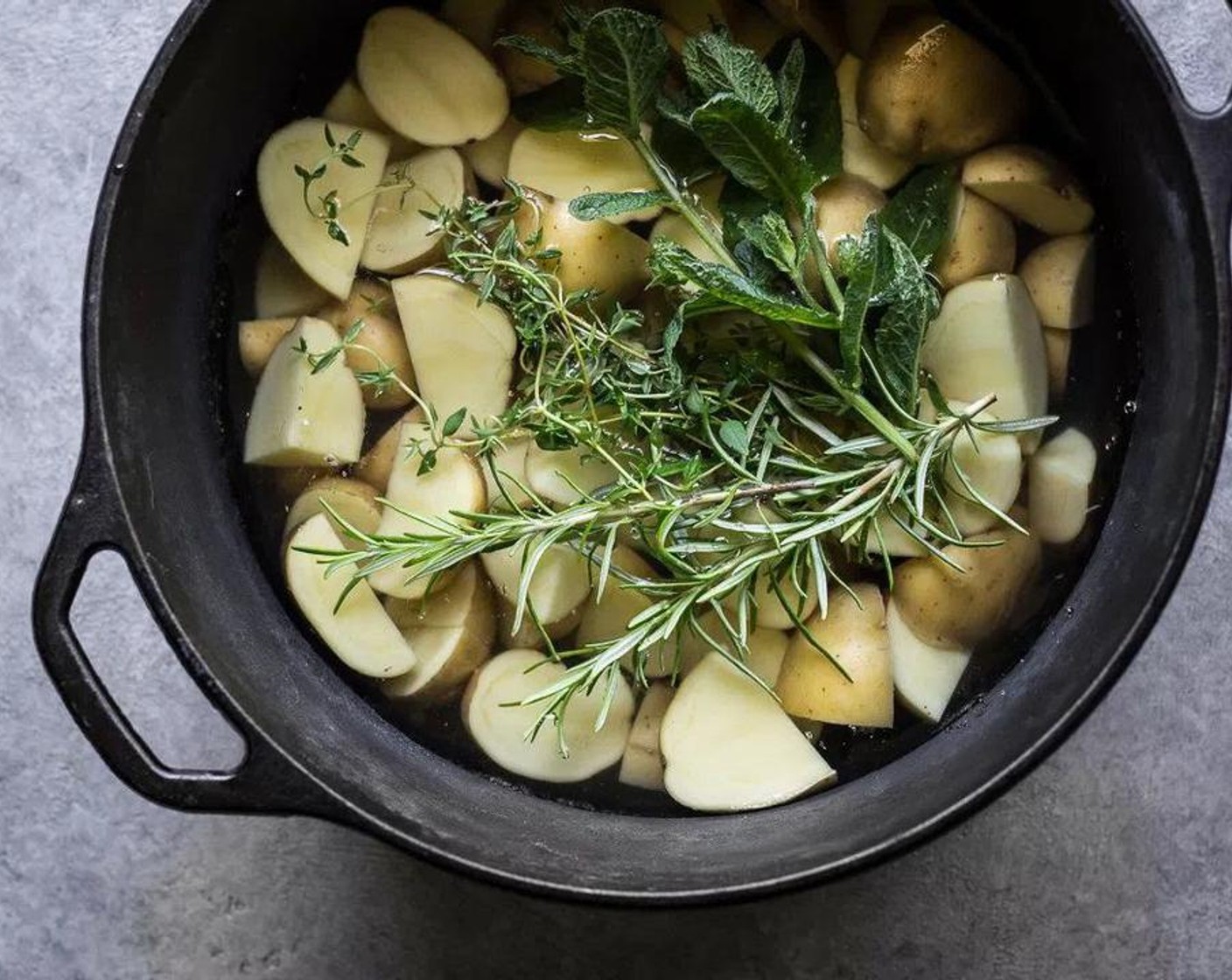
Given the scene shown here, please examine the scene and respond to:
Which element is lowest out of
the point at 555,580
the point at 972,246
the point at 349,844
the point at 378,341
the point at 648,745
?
the point at 349,844

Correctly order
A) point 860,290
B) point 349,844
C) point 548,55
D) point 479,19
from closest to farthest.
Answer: point 860,290 → point 548,55 → point 479,19 → point 349,844

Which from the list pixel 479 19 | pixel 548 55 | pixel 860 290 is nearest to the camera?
pixel 860 290

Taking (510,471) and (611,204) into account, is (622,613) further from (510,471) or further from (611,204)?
(611,204)

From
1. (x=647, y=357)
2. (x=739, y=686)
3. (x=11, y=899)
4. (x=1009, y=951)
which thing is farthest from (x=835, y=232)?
(x=11, y=899)

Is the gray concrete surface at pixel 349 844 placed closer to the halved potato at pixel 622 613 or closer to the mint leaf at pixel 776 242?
the halved potato at pixel 622 613

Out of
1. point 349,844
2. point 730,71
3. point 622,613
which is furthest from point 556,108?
point 349,844

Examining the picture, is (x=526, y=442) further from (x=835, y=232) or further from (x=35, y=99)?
(x=35, y=99)
